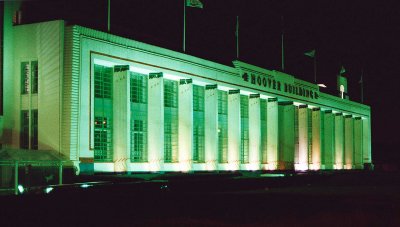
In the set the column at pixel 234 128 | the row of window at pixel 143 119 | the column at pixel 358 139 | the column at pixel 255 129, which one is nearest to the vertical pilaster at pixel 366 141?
the column at pixel 358 139

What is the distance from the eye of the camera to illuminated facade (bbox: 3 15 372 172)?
32.6 metres

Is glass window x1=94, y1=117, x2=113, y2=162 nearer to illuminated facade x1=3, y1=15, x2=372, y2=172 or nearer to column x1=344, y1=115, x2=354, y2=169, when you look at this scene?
illuminated facade x1=3, y1=15, x2=372, y2=172

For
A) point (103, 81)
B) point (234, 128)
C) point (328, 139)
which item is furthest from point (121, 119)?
point (328, 139)

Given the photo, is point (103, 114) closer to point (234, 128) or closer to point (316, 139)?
point (234, 128)

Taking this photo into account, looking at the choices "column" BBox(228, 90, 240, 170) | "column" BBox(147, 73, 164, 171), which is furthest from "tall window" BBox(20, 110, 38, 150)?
"column" BBox(228, 90, 240, 170)

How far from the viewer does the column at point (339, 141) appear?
71.3 metres

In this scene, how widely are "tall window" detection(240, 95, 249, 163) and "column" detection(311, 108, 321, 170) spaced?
1479cm

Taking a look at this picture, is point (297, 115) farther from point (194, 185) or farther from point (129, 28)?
point (194, 185)

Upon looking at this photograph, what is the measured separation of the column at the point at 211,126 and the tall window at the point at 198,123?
33 cm

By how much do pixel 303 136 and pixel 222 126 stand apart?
16.4 metres

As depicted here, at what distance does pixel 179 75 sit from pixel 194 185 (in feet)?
37.5

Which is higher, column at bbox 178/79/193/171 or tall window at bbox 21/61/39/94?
tall window at bbox 21/61/39/94

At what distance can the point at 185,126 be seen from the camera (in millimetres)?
43094

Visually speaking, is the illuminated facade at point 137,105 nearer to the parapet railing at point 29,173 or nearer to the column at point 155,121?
the column at point 155,121
